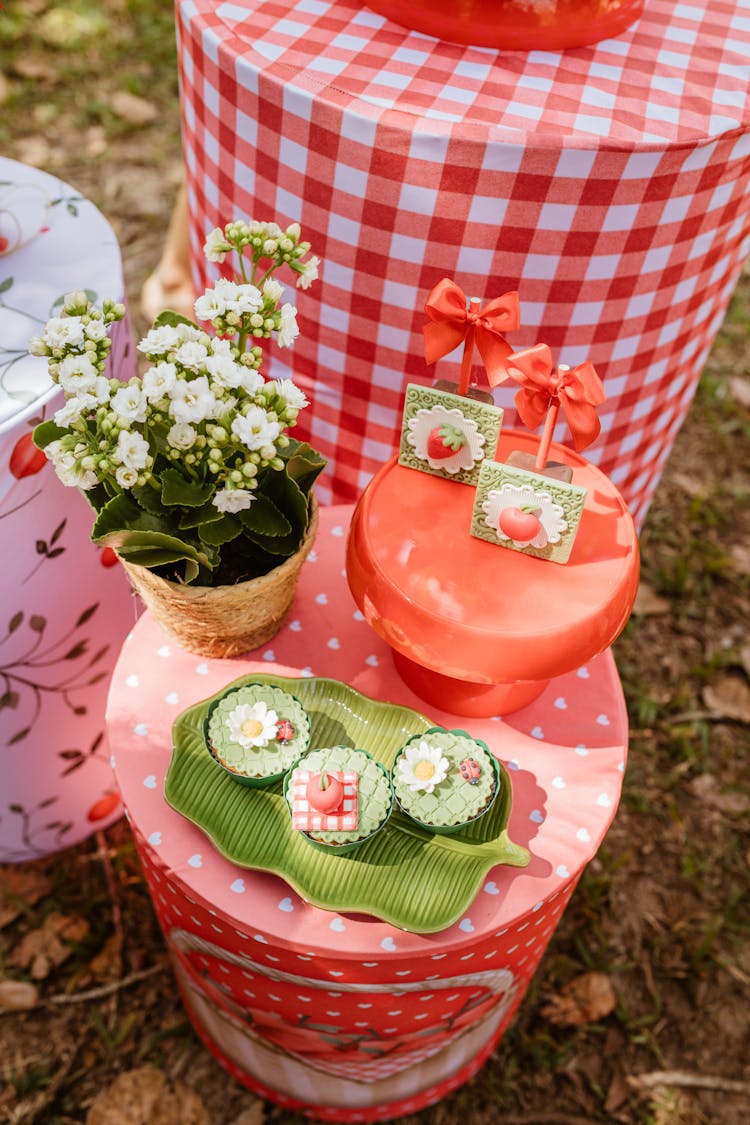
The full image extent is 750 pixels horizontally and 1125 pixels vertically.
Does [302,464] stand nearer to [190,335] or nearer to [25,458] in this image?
[190,335]

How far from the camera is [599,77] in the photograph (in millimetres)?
1222

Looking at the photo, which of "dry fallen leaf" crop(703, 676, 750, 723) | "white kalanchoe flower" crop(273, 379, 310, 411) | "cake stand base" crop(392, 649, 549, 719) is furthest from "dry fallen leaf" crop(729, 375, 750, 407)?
"white kalanchoe flower" crop(273, 379, 310, 411)

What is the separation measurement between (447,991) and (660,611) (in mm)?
1228

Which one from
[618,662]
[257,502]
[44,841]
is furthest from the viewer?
[618,662]

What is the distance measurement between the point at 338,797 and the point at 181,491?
35cm

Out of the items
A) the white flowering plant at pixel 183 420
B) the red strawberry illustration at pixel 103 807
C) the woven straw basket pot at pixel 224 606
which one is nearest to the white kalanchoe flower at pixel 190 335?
the white flowering plant at pixel 183 420

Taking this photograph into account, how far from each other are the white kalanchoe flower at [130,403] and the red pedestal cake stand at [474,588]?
30 centimetres

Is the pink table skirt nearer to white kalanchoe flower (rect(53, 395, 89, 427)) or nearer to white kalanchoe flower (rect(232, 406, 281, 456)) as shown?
white kalanchoe flower (rect(53, 395, 89, 427))

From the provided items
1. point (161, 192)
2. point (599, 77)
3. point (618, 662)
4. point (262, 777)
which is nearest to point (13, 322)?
point (262, 777)

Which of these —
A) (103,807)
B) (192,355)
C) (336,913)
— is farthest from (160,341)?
(103,807)

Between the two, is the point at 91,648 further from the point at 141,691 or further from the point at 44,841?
the point at 44,841

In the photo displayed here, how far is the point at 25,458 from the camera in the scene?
114cm

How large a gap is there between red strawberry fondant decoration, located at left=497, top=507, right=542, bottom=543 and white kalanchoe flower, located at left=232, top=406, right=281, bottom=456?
0.29 metres

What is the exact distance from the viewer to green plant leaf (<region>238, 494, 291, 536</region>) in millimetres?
1017
